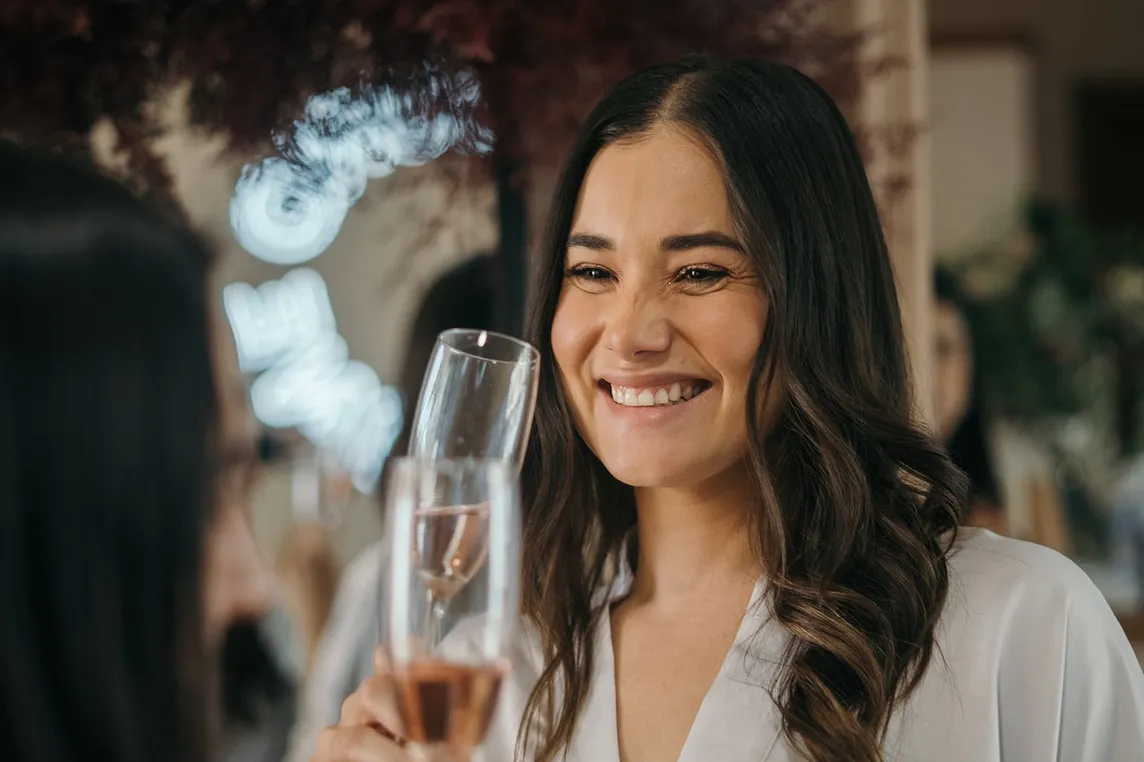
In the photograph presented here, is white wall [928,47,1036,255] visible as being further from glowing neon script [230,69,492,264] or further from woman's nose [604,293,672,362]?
woman's nose [604,293,672,362]

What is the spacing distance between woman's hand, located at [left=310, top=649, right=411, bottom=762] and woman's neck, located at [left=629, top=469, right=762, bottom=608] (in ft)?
1.70

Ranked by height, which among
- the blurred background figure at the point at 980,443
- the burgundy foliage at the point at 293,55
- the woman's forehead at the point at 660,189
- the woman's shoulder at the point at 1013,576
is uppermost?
the burgundy foliage at the point at 293,55

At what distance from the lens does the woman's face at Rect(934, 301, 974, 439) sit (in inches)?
151

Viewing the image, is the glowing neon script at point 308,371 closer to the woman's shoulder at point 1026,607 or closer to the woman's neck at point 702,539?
the woman's neck at point 702,539

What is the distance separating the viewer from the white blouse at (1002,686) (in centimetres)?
154

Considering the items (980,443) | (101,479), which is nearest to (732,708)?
(101,479)

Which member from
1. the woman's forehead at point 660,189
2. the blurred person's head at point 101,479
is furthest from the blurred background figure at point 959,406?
the blurred person's head at point 101,479

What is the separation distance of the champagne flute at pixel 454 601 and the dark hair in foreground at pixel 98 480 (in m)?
0.16

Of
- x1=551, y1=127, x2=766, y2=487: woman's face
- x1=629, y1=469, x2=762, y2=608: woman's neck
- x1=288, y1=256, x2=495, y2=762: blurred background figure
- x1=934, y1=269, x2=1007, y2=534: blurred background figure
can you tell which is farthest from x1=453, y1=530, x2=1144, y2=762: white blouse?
x1=934, y1=269, x2=1007, y2=534: blurred background figure

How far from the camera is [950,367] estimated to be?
395 centimetres

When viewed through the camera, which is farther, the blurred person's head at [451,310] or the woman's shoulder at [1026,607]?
the blurred person's head at [451,310]

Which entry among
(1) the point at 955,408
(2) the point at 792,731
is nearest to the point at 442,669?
(2) the point at 792,731

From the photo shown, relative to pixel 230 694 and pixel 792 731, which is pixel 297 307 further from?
pixel 792 731

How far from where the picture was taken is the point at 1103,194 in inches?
263
